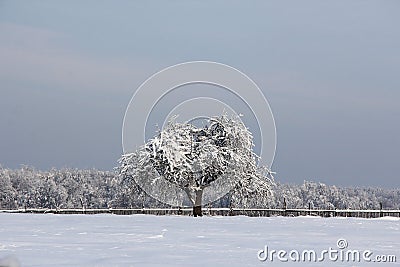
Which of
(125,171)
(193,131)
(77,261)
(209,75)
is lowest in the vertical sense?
(77,261)

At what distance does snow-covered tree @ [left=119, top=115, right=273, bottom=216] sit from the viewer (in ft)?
111

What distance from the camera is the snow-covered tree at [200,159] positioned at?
33.7 meters

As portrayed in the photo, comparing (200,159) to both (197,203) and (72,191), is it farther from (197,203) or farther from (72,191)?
(72,191)

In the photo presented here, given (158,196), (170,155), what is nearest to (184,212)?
(158,196)

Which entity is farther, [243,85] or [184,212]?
[184,212]

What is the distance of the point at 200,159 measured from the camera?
1324 inches

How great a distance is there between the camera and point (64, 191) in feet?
287

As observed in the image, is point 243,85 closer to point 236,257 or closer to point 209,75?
point 209,75

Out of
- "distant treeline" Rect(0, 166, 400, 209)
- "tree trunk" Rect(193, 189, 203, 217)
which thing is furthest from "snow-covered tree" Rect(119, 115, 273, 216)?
"distant treeline" Rect(0, 166, 400, 209)

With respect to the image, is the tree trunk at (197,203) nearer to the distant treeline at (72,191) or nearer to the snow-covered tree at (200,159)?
the snow-covered tree at (200,159)

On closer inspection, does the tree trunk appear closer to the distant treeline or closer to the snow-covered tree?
the snow-covered tree

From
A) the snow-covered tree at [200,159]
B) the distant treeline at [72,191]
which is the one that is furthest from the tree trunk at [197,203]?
the distant treeline at [72,191]

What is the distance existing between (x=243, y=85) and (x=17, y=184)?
225 feet

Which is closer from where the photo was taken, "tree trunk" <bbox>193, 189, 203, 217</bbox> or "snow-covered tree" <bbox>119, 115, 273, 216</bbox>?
"snow-covered tree" <bbox>119, 115, 273, 216</bbox>
